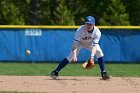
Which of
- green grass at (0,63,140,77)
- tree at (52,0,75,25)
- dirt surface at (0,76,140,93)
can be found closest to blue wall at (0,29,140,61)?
green grass at (0,63,140,77)

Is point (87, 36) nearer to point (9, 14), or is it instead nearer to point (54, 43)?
point (54, 43)

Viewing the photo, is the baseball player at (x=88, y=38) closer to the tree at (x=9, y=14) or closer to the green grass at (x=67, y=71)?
the green grass at (x=67, y=71)

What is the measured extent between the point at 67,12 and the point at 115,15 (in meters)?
2.92

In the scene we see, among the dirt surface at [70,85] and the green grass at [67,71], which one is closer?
the dirt surface at [70,85]

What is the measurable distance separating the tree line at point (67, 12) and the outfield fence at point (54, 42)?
6374 mm

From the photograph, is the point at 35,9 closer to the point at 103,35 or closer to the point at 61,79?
the point at 103,35

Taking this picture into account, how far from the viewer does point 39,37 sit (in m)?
22.1

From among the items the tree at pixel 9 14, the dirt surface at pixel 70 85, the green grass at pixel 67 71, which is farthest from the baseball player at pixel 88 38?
the tree at pixel 9 14

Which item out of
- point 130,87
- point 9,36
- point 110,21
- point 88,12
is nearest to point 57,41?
point 9,36

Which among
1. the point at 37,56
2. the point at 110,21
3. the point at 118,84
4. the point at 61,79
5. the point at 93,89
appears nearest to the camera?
the point at 93,89

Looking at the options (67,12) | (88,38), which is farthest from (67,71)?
(67,12)

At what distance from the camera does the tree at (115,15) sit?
28656 millimetres

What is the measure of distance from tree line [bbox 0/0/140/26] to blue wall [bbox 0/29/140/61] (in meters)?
6.38

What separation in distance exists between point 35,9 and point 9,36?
988 centimetres
